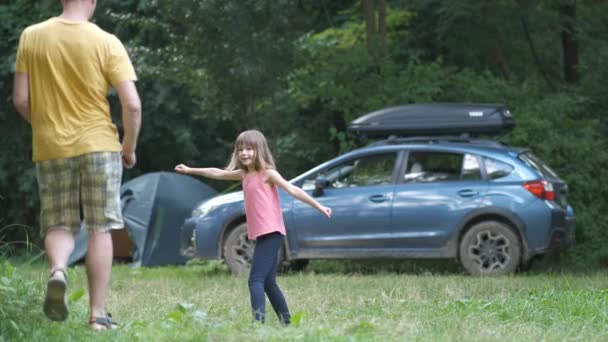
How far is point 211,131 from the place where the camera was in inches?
981

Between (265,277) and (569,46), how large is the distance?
13.7m

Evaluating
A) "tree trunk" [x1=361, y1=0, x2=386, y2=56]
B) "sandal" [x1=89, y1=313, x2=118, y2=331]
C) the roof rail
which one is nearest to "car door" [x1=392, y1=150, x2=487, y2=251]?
the roof rail

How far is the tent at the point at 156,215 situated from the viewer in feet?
63.6

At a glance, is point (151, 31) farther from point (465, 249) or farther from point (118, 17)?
point (465, 249)

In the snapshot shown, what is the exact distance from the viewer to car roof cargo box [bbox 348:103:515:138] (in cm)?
1510

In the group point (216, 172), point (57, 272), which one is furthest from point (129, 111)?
point (216, 172)

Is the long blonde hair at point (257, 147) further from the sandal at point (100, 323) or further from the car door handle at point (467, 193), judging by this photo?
the car door handle at point (467, 193)

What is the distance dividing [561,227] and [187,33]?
7347 millimetres

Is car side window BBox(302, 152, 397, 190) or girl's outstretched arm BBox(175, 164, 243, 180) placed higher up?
girl's outstretched arm BBox(175, 164, 243, 180)

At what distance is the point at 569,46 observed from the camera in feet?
68.0

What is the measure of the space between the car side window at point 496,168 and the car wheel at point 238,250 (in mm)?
2990

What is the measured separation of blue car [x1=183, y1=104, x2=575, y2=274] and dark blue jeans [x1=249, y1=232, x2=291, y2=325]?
6.52 metres

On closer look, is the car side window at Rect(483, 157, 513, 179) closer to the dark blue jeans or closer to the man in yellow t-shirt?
the dark blue jeans

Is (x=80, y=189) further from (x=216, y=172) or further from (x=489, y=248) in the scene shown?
(x=489, y=248)
